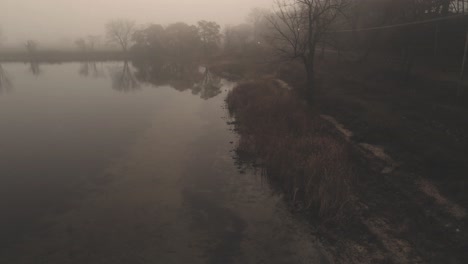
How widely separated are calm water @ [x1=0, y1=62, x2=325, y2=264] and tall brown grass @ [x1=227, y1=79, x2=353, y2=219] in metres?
0.83

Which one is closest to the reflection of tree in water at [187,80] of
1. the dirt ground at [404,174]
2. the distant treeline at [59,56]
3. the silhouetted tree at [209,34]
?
the dirt ground at [404,174]

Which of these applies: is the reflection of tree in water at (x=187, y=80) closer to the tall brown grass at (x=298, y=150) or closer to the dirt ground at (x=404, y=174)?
the tall brown grass at (x=298, y=150)

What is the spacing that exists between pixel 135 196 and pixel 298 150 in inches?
256

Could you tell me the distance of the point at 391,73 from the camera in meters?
24.7

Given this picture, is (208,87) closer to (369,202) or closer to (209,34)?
(369,202)

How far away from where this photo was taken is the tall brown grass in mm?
10180

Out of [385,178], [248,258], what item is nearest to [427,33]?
[385,178]

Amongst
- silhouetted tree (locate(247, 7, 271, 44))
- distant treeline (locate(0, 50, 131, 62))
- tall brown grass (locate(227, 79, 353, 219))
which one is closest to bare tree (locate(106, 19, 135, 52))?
distant treeline (locate(0, 50, 131, 62))

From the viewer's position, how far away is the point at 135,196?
38.2 ft

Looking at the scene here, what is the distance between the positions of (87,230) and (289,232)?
599cm

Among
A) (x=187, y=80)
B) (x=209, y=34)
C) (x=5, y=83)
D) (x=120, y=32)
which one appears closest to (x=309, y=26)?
(x=187, y=80)

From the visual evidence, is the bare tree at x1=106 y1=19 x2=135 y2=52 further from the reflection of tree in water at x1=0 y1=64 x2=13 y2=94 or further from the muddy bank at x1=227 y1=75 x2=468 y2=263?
the muddy bank at x1=227 y1=75 x2=468 y2=263

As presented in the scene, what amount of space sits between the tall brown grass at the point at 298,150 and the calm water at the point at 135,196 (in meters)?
0.83

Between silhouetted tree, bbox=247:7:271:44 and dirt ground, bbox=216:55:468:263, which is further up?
silhouetted tree, bbox=247:7:271:44
